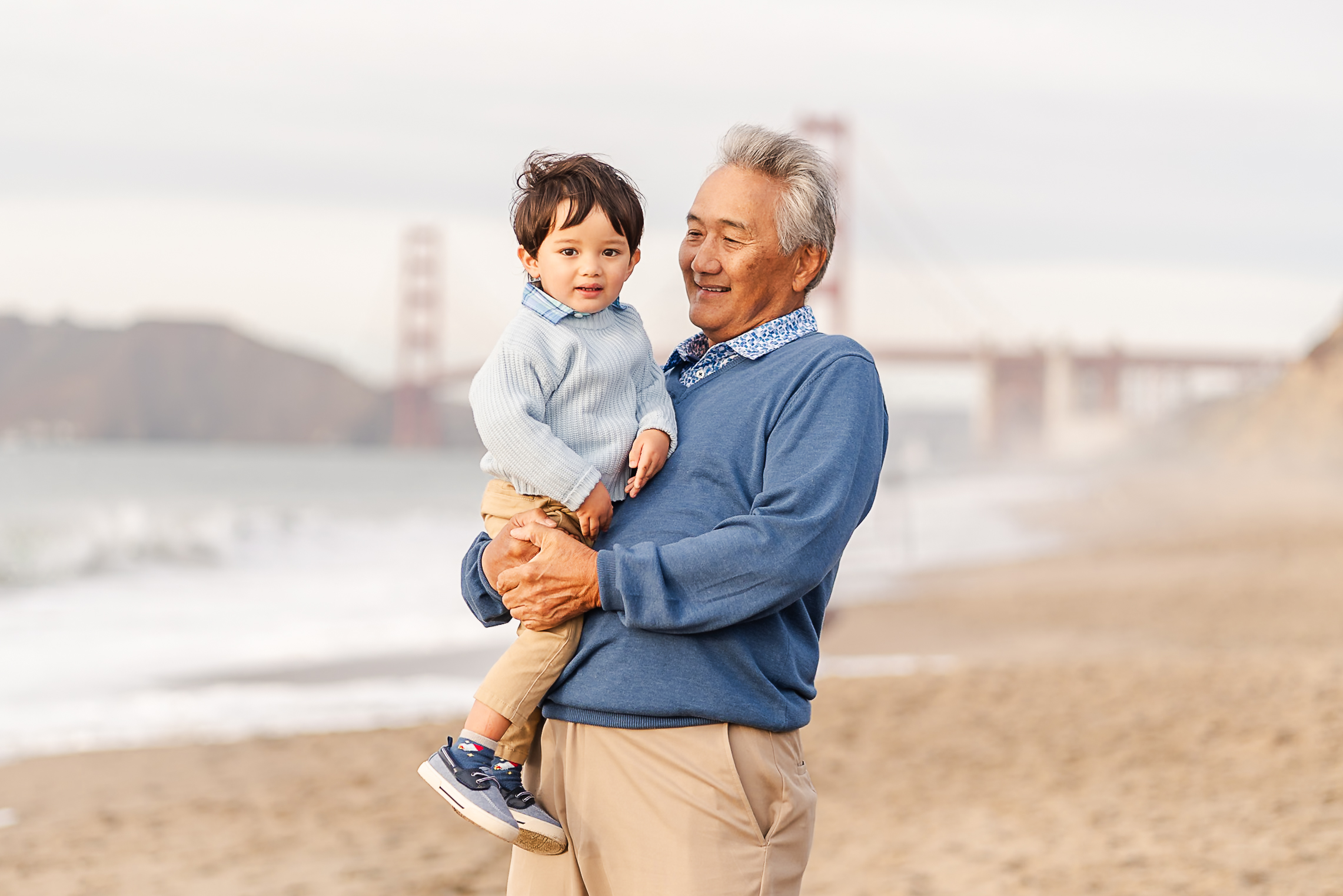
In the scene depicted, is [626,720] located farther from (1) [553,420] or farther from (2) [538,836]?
(1) [553,420]

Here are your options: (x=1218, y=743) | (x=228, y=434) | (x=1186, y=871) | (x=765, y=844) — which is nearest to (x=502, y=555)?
(x=765, y=844)

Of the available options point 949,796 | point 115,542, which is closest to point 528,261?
point 949,796

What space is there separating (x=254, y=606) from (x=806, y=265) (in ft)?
29.2

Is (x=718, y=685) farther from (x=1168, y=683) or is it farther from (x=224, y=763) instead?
(x=1168, y=683)

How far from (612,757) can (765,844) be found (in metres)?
0.18

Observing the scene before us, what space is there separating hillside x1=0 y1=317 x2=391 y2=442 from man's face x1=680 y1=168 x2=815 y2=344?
127ft

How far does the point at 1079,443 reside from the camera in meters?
35.0

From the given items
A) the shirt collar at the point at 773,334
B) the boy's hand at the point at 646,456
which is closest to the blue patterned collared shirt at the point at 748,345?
the shirt collar at the point at 773,334

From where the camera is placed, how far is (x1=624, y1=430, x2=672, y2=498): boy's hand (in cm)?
128

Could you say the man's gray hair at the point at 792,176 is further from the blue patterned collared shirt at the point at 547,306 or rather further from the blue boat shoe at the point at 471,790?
the blue boat shoe at the point at 471,790

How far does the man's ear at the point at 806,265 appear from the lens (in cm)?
138

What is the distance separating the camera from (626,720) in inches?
49.9

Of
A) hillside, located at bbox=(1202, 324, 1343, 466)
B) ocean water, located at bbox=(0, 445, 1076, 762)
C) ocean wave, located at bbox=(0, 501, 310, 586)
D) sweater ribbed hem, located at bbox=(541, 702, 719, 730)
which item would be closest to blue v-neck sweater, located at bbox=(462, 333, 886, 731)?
sweater ribbed hem, located at bbox=(541, 702, 719, 730)

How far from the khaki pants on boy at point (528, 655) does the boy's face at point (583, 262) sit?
22 centimetres
